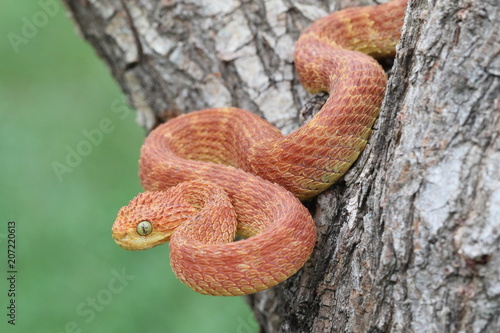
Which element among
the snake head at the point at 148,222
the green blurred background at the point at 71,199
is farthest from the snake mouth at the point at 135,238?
the green blurred background at the point at 71,199

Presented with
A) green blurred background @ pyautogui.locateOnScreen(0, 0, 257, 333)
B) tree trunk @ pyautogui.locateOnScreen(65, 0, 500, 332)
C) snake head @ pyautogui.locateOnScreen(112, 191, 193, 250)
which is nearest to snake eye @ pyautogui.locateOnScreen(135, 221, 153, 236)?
snake head @ pyautogui.locateOnScreen(112, 191, 193, 250)

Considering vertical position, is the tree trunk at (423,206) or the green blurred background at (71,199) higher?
the tree trunk at (423,206)

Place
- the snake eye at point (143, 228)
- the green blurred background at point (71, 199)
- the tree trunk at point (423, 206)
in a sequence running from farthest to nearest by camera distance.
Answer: the green blurred background at point (71, 199) < the snake eye at point (143, 228) < the tree trunk at point (423, 206)

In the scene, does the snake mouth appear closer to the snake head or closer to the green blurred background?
the snake head

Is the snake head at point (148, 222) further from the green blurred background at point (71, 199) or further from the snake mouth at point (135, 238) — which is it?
the green blurred background at point (71, 199)

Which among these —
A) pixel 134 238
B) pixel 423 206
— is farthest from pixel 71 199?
pixel 423 206

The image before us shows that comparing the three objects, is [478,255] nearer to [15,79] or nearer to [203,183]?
[203,183]

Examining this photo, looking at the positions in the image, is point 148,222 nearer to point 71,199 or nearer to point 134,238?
point 134,238
